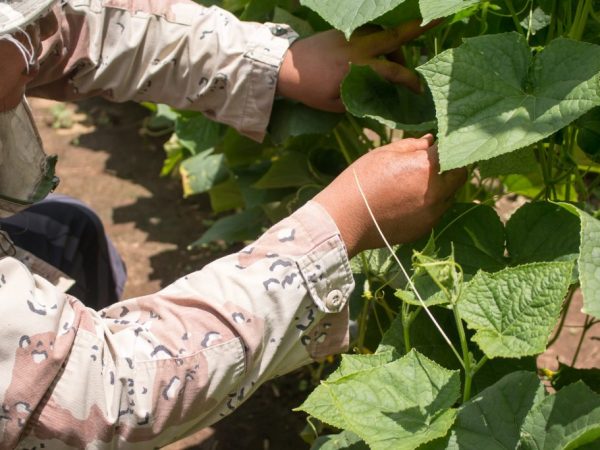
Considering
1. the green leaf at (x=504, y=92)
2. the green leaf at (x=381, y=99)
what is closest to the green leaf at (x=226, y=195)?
the green leaf at (x=381, y=99)

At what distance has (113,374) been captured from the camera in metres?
1.22

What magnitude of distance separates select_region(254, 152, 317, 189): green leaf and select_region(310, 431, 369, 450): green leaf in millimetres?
626

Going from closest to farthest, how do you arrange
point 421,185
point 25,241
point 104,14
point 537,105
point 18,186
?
1. point 537,105
2. point 421,185
3. point 18,186
4. point 104,14
5. point 25,241

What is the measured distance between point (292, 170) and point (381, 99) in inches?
15.5

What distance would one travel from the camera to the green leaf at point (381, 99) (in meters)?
1.45

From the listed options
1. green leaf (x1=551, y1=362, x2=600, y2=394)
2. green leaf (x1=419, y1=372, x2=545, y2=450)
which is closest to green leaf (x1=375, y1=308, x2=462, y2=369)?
green leaf (x1=551, y1=362, x2=600, y2=394)

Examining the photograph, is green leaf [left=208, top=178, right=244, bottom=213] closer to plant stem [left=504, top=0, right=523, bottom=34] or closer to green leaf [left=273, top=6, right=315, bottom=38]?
green leaf [left=273, top=6, right=315, bottom=38]

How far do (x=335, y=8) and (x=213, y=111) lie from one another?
1.53 ft

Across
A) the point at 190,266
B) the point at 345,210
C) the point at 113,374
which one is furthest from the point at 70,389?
the point at 190,266

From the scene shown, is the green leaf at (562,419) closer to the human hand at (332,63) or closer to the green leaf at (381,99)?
the green leaf at (381,99)

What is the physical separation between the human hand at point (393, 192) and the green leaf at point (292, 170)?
→ 51 centimetres

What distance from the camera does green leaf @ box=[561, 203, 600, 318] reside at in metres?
0.99

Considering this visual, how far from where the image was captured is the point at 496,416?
1101 mm

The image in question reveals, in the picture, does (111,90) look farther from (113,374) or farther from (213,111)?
(113,374)
